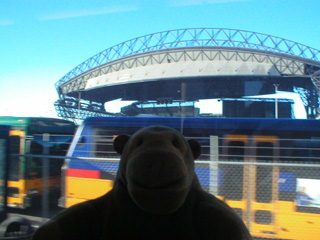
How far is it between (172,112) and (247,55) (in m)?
14.2

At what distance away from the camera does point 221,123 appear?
19.8 ft

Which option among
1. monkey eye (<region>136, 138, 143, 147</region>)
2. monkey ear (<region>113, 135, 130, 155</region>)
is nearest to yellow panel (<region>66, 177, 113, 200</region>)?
monkey ear (<region>113, 135, 130, 155</region>)

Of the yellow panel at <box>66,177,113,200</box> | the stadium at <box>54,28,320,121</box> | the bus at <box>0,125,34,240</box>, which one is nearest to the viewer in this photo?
the bus at <box>0,125,34,240</box>

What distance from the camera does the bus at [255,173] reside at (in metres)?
3.76

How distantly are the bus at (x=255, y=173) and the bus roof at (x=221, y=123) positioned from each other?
2 cm

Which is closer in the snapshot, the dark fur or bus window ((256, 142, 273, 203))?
the dark fur

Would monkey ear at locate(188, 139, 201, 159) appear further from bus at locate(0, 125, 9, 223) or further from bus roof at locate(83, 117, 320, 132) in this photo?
bus roof at locate(83, 117, 320, 132)

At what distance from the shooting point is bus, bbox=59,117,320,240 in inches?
148

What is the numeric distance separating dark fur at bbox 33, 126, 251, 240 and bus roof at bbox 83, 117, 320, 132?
4.09 metres

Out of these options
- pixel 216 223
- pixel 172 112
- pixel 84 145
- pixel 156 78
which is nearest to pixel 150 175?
pixel 216 223

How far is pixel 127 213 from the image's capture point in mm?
1413

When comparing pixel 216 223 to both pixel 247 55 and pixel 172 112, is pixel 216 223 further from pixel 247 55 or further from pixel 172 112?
pixel 247 55

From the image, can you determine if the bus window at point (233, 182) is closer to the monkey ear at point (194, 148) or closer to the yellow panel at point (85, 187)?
the yellow panel at point (85, 187)

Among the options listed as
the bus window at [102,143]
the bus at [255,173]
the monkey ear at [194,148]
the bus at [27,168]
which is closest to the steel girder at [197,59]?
the bus at [255,173]
